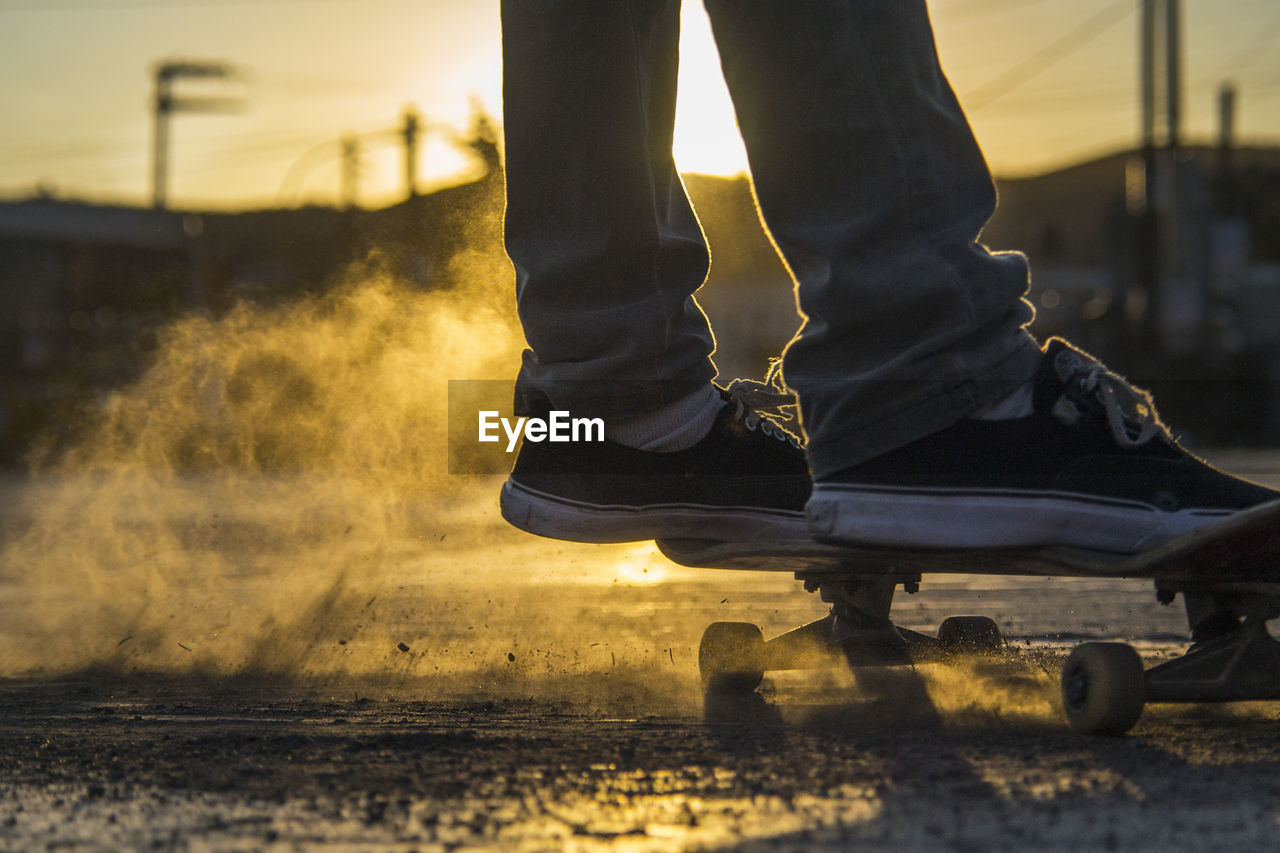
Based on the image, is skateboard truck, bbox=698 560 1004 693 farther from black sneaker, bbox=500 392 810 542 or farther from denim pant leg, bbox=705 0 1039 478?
denim pant leg, bbox=705 0 1039 478

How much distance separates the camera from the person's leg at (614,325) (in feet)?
5.97

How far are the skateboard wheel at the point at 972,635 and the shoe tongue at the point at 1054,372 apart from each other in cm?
61

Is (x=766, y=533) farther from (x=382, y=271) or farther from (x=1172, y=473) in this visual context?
(x=382, y=271)

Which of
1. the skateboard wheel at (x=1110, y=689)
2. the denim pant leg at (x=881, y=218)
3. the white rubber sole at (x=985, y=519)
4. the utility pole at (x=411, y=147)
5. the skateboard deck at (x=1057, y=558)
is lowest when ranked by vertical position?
the skateboard wheel at (x=1110, y=689)

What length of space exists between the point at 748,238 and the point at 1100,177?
62.3 m

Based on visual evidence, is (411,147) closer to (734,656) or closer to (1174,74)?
(1174,74)

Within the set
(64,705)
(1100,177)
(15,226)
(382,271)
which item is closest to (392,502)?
(382,271)

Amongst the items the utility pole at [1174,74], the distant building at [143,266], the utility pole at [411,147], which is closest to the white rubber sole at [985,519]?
the distant building at [143,266]

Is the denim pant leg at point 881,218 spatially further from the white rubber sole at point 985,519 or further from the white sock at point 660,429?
the white sock at point 660,429

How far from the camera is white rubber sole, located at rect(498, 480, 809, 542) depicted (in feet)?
6.24

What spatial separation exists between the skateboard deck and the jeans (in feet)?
0.62

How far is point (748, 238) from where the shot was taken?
367cm

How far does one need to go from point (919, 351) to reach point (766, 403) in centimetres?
50

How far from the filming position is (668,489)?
1911 millimetres
